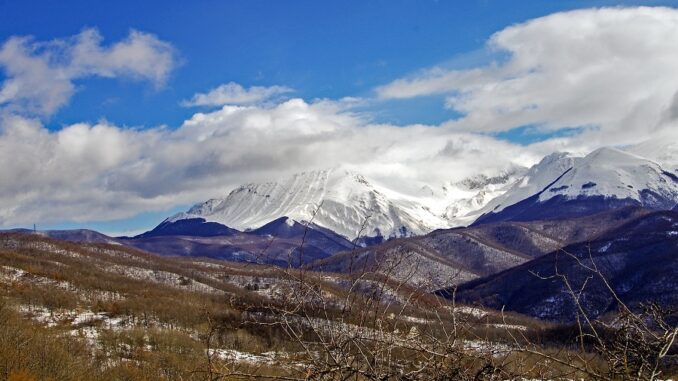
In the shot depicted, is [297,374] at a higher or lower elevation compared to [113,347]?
higher

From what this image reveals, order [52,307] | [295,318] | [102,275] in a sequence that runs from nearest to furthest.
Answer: [295,318] → [52,307] → [102,275]

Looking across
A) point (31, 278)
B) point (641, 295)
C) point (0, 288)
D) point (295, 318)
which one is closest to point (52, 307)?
point (0, 288)

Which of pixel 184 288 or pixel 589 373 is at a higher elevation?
pixel 589 373

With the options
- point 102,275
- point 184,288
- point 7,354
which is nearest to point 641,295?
point 184,288

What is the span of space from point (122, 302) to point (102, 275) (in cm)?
4072

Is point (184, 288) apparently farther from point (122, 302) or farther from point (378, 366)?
point (378, 366)

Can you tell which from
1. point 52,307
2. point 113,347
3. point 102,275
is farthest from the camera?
point 102,275

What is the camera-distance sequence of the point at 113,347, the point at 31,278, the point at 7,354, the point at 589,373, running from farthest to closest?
the point at 31,278, the point at 113,347, the point at 7,354, the point at 589,373

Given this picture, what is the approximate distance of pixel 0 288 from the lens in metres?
129

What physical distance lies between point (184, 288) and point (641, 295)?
13882cm

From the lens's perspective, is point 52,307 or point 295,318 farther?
point 52,307

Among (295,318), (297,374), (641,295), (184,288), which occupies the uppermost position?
(295,318)

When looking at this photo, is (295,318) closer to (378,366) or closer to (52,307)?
(378,366)

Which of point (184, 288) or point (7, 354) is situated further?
point (184, 288)
